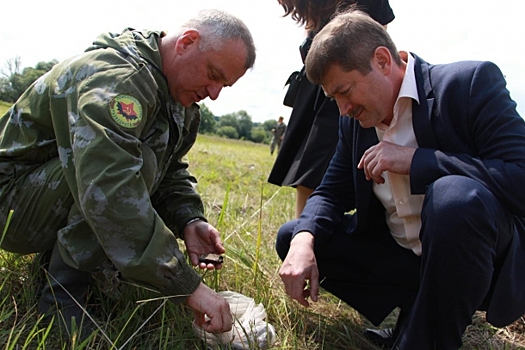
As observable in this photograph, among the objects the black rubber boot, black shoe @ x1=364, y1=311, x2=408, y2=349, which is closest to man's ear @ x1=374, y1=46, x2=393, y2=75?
black shoe @ x1=364, y1=311, x2=408, y2=349

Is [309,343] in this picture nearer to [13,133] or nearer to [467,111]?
[467,111]

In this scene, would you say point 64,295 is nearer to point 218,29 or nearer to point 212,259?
point 212,259

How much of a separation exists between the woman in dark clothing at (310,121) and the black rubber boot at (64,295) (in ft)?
4.85

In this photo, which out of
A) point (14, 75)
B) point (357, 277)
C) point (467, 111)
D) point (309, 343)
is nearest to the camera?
point (467, 111)

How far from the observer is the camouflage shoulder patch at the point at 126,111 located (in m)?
1.54

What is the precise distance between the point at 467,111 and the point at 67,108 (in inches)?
56.9

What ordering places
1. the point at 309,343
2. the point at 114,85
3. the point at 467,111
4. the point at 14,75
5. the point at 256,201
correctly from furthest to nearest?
1. the point at 14,75
2. the point at 256,201
3. the point at 309,343
4. the point at 467,111
5. the point at 114,85

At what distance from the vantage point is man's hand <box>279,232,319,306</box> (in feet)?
6.28

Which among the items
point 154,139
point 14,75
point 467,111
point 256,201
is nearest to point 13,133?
point 154,139

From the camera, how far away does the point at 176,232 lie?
2.27 m

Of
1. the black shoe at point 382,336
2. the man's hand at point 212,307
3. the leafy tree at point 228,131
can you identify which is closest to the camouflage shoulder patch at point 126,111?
the man's hand at point 212,307

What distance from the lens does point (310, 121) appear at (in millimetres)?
3092

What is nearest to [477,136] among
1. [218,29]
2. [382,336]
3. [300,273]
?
[300,273]

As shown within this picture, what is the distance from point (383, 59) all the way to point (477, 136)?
47cm
